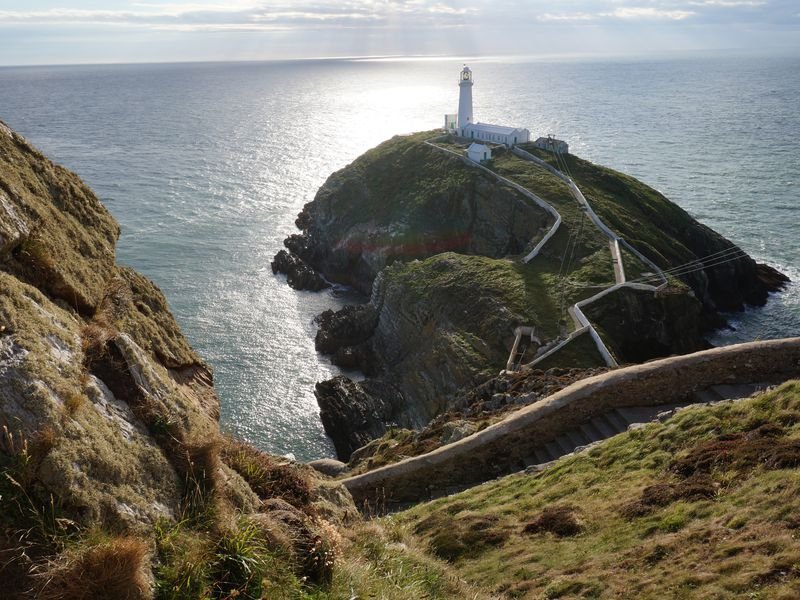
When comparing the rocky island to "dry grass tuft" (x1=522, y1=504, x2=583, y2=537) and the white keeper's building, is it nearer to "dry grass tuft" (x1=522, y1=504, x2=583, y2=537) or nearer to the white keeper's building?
"dry grass tuft" (x1=522, y1=504, x2=583, y2=537)

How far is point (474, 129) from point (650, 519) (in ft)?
247

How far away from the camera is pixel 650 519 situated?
1316 cm

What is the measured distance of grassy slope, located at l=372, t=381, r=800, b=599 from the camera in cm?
1070

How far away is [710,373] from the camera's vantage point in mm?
21312

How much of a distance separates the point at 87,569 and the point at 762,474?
12.2 meters

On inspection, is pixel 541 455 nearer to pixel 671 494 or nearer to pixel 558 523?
pixel 558 523

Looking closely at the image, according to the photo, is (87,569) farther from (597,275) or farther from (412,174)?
(412,174)

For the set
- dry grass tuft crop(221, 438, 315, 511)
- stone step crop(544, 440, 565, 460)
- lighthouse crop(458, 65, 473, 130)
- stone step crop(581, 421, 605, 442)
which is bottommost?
stone step crop(544, 440, 565, 460)

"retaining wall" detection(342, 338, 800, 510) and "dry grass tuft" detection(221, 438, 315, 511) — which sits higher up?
"dry grass tuft" detection(221, 438, 315, 511)

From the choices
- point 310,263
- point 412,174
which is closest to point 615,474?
point 310,263

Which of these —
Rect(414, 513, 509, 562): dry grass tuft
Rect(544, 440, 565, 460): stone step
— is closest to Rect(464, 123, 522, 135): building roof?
Rect(544, 440, 565, 460): stone step

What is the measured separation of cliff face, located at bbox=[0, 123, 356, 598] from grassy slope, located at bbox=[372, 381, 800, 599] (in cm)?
459

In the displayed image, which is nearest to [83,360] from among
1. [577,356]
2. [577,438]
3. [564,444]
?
[564,444]

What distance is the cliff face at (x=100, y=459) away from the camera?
21.4ft
